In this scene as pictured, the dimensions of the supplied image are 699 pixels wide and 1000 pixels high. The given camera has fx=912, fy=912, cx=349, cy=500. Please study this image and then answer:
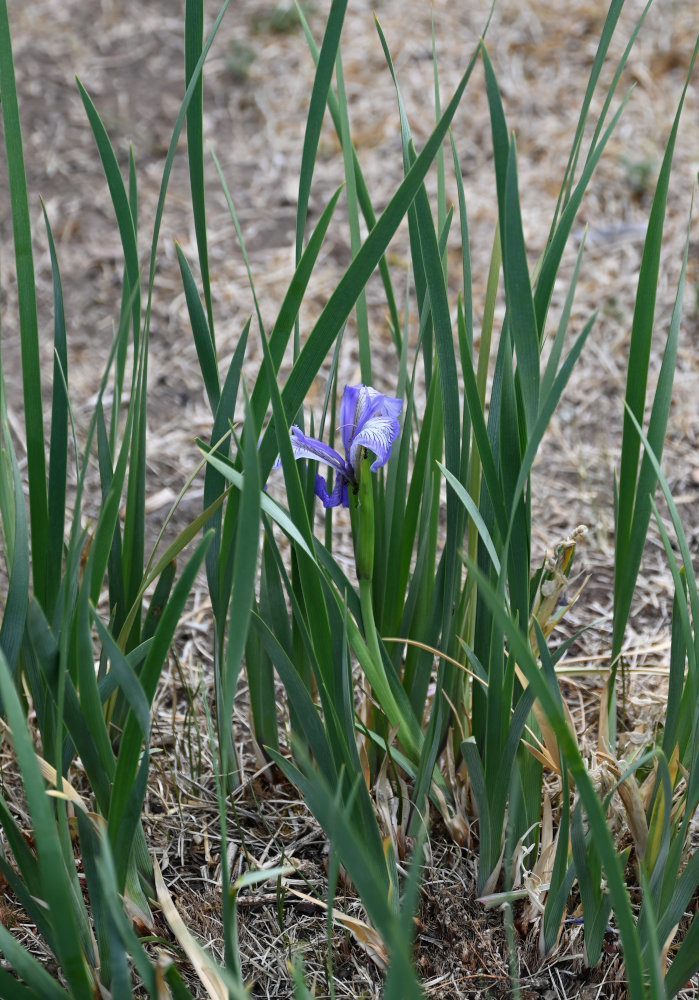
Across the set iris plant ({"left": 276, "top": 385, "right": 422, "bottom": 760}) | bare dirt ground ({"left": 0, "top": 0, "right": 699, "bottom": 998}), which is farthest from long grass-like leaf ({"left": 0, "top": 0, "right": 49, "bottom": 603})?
bare dirt ground ({"left": 0, "top": 0, "right": 699, "bottom": 998})

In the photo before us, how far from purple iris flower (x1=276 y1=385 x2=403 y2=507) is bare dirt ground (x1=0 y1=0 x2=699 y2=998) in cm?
36

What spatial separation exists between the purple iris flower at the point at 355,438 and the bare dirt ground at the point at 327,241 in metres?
0.36

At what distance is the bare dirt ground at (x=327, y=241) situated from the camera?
0.95 meters

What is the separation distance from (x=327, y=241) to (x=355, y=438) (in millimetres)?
1717

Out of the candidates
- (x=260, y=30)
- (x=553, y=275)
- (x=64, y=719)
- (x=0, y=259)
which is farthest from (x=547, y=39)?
(x=64, y=719)

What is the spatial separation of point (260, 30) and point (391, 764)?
2.76m

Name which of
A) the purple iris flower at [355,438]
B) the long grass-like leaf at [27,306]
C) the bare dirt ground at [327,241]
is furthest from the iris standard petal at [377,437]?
the bare dirt ground at [327,241]

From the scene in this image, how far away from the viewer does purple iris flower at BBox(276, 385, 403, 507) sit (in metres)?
0.80

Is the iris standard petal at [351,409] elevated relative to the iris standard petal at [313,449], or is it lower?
elevated

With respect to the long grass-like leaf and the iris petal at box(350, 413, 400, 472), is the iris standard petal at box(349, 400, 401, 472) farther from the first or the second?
the long grass-like leaf

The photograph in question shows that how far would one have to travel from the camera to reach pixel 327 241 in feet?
7.89

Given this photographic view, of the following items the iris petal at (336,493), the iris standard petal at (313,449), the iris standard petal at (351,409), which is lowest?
the iris petal at (336,493)

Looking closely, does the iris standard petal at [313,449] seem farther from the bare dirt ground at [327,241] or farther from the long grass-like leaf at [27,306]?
the bare dirt ground at [327,241]

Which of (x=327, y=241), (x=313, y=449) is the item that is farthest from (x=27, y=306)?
(x=327, y=241)
